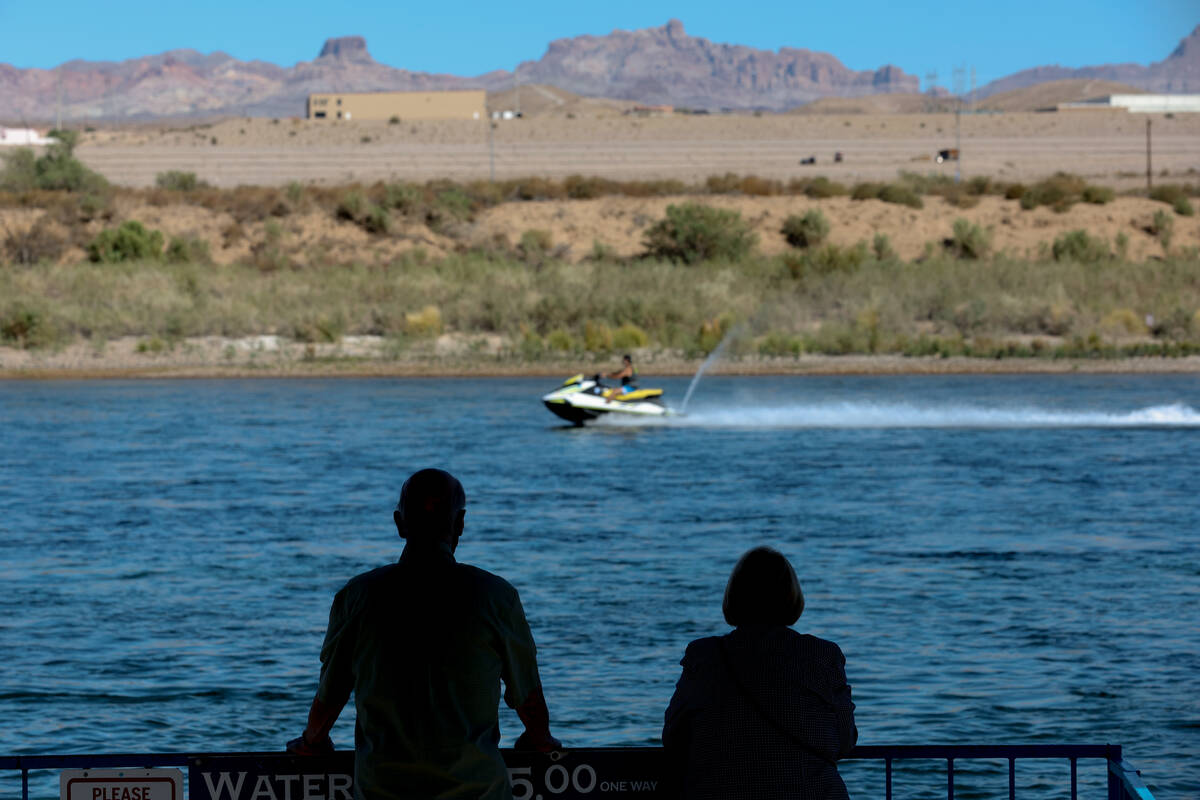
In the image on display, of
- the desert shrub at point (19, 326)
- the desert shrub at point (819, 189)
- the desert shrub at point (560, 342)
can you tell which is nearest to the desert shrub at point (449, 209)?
the desert shrub at point (819, 189)

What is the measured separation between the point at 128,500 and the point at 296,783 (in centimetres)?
2222

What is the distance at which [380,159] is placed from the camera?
349ft

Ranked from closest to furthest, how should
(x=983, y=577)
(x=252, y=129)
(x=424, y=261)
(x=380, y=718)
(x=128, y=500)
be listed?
(x=380, y=718) → (x=983, y=577) → (x=128, y=500) → (x=424, y=261) → (x=252, y=129)

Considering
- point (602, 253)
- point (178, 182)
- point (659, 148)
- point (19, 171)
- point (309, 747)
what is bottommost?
point (309, 747)

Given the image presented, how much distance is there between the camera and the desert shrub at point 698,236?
70938 mm

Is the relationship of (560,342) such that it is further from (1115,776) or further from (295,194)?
(1115,776)

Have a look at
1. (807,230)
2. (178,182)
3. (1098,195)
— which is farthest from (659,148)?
(1098,195)

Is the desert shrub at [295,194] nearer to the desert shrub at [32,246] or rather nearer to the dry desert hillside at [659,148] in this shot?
the desert shrub at [32,246]

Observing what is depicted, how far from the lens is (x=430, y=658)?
4.25 meters

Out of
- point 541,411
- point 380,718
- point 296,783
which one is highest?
point 380,718

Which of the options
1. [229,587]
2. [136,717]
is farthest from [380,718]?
[229,587]

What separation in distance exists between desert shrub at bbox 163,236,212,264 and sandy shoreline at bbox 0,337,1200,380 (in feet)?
A: 55.1

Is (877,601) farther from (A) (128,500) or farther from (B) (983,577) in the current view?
(A) (128,500)

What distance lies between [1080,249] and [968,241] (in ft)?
17.2
